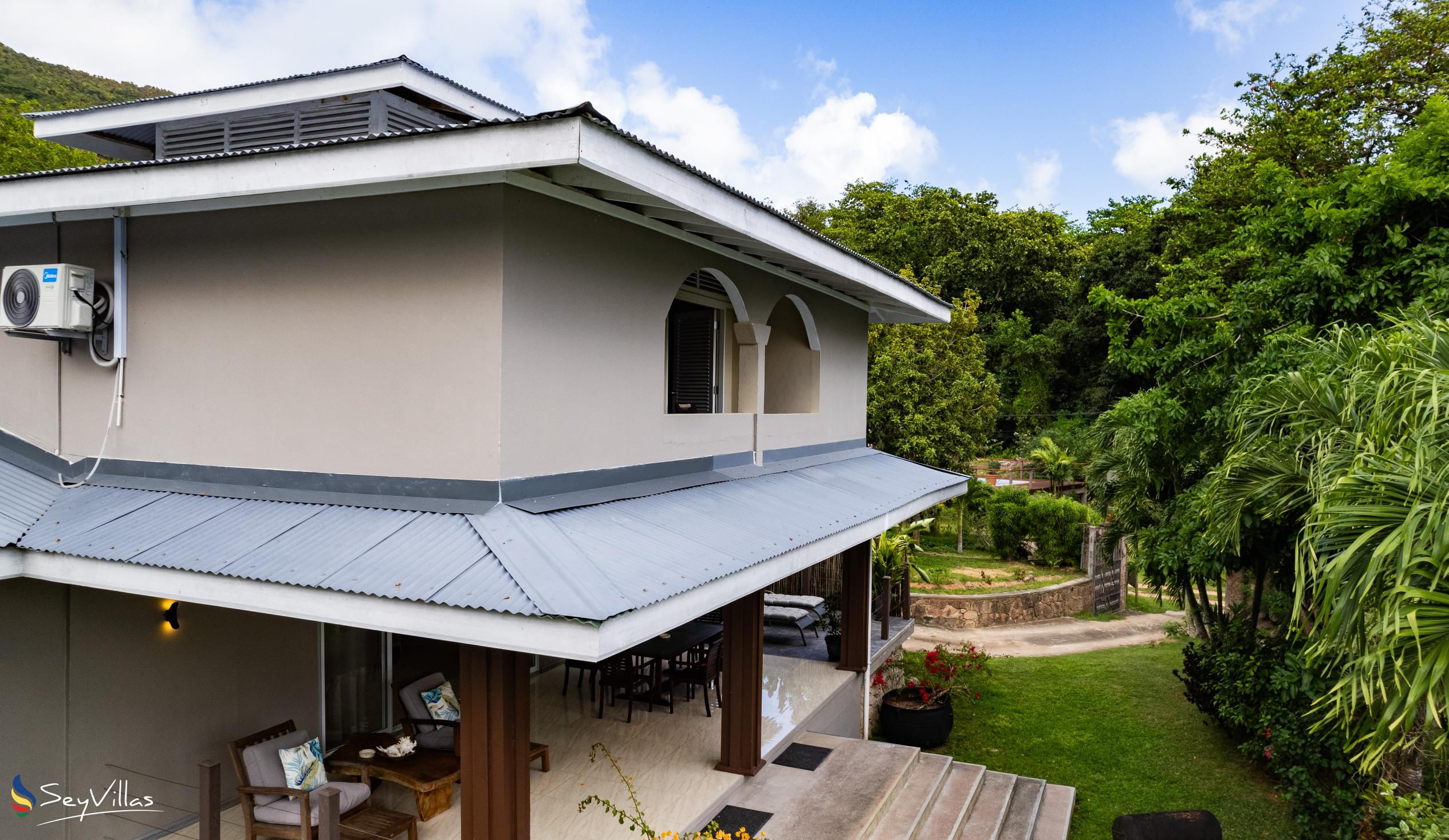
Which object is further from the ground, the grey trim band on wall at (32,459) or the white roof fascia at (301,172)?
the white roof fascia at (301,172)

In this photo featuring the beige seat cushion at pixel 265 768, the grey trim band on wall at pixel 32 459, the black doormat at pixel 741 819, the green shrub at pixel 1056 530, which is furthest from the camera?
the green shrub at pixel 1056 530

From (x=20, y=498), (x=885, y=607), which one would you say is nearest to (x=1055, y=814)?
(x=885, y=607)

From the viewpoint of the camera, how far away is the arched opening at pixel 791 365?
1024 cm

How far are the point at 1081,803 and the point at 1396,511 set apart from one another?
659cm

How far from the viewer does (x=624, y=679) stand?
919 centimetres

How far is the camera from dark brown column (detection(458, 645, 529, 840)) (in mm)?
4609

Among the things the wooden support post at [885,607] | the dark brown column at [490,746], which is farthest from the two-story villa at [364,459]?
the wooden support post at [885,607]

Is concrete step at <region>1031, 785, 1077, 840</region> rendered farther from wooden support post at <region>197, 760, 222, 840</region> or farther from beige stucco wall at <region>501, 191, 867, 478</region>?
wooden support post at <region>197, 760, 222, 840</region>

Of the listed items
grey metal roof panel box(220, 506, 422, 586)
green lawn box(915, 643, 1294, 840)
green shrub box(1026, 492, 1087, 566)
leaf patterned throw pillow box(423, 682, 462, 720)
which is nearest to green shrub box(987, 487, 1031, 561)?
green shrub box(1026, 492, 1087, 566)

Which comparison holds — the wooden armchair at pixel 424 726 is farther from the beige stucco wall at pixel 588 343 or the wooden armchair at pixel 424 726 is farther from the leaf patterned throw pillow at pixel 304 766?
the beige stucco wall at pixel 588 343

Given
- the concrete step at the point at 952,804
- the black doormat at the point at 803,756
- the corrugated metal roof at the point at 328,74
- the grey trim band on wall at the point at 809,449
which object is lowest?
→ the concrete step at the point at 952,804

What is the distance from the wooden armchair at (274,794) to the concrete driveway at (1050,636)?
12297 mm

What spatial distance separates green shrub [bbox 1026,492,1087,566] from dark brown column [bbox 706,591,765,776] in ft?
57.5

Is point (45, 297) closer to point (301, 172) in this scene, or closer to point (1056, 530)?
point (301, 172)
